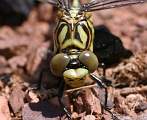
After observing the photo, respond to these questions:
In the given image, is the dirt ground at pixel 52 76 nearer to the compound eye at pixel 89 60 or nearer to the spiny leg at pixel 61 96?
the spiny leg at pixel 61 96

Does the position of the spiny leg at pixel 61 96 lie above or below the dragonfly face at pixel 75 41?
below

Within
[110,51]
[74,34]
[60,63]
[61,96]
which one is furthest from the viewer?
[110,51]

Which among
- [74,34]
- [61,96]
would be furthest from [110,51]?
[61,96]

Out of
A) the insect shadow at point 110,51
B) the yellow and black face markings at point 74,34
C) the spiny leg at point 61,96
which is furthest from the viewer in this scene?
the insect shadow at point 110,51

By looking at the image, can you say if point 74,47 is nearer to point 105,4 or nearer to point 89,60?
point 89,60

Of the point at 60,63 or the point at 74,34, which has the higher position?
the point at 74,34

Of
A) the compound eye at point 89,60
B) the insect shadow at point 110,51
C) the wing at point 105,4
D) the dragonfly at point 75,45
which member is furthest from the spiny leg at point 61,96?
the wing at point 105,4

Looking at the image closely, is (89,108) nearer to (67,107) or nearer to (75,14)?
(67,107)

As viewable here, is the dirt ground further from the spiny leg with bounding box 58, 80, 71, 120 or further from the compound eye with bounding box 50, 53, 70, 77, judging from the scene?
the compound eye with bounding box 50, 53, 70, 77

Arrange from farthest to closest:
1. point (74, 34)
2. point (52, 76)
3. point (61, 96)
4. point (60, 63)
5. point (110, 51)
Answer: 1. point (110, 51)
2. point (52, 76)
3. point (74, 34)
4. point (61, 96)
5. point (60, 63)
